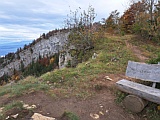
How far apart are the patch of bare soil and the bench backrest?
751mm

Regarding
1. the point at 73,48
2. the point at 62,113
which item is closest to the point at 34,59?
the point at 73,48

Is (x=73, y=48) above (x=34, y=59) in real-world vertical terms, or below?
above

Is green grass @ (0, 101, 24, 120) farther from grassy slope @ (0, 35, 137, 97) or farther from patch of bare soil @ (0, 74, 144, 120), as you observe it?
grassy slope @ (0, 35, 137, 97)

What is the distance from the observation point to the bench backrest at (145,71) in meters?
4.07

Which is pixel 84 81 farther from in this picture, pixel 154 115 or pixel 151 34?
pixel 151 34

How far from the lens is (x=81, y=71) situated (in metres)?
6.18

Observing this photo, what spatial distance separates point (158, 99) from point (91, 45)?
6536 millimetres

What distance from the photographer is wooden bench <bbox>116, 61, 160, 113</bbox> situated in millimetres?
3594

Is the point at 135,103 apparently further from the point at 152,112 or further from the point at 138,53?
the point at 138,53

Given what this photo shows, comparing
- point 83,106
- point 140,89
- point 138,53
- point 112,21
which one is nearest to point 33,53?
point 112,21

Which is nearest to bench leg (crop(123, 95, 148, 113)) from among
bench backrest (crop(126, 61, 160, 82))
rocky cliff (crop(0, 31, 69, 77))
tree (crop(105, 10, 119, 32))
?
bench backrest (crop(126, 61, 160, 82))

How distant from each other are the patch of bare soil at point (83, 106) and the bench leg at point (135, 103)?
0.13 metres

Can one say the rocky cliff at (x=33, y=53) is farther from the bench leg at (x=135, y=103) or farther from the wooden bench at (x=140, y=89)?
the bench leg at (x=135, y=103)

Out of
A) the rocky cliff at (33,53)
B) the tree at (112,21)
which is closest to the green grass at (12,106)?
the tree at (112,21)
